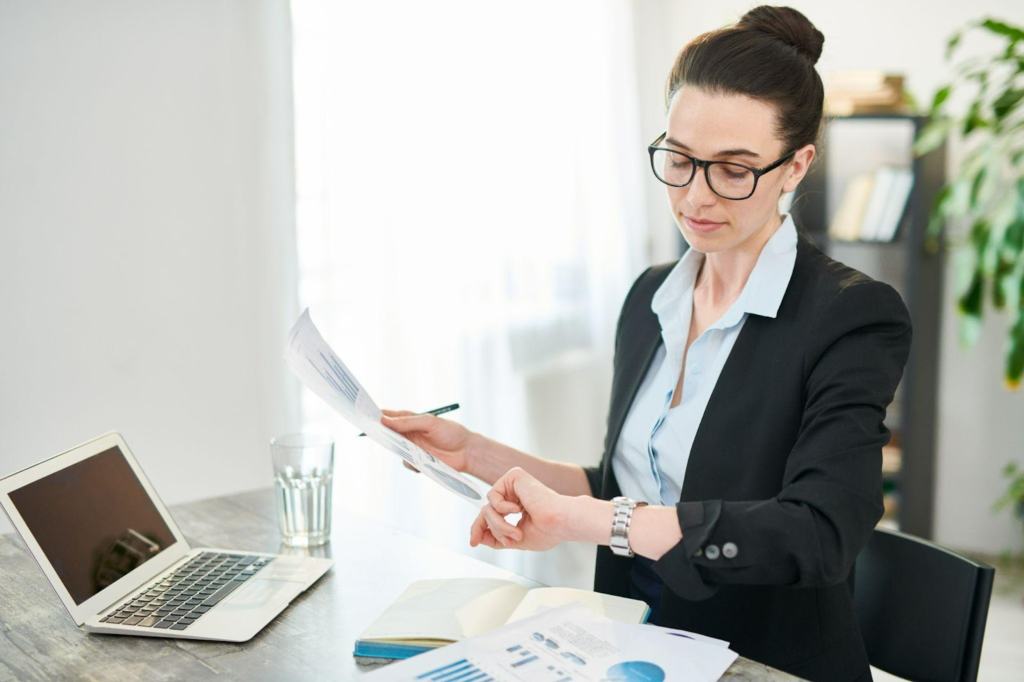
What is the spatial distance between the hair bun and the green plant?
1.91m

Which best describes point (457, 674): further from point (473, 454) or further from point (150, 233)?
point (150, 233)

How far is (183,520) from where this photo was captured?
1530 mm

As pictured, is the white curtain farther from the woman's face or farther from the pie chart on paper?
the pie chart on paper

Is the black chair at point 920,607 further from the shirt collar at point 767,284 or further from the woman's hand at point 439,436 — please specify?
the woman's hand at point 439,436

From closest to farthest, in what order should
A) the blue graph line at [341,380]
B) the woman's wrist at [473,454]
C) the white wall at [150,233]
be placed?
the blue graph line at [341,380] < the woman's wrist at [473,454] < the white wall at [150,233]

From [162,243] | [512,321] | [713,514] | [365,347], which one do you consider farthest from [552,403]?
[713,514]

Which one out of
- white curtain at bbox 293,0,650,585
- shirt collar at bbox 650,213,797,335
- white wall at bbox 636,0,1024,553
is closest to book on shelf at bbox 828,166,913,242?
white wall at bbox 636,0,1024,553

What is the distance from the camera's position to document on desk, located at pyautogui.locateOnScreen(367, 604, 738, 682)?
95 cm

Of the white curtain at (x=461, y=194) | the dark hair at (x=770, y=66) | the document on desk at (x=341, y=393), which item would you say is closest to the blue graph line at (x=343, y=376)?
the document on desk at (x=341, y=393)

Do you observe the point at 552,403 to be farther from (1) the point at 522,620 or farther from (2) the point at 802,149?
(1) the point at 522,620

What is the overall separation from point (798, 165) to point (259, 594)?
1003 mm

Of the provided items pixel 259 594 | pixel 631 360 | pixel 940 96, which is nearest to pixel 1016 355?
pixel 940 96

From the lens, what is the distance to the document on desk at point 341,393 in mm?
1170

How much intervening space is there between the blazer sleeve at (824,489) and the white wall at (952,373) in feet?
9.59
